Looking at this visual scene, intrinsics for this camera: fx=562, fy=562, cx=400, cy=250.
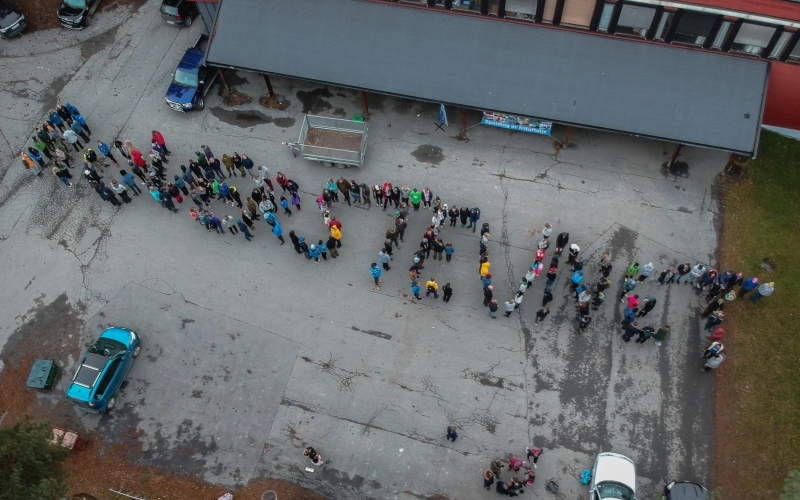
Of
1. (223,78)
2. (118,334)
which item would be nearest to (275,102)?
(223,78)

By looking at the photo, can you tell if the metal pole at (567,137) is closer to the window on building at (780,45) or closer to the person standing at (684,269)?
the person standing at (684,269)

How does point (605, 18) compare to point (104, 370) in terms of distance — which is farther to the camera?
point (605, 18)

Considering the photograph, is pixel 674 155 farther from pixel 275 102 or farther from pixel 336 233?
pixel 275 102

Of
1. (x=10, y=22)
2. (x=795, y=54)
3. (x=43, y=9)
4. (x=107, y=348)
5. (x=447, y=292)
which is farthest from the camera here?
(x=43, y=9)

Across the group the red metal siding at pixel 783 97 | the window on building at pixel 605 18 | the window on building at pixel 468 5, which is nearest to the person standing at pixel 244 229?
the window on building at pixel 468 5

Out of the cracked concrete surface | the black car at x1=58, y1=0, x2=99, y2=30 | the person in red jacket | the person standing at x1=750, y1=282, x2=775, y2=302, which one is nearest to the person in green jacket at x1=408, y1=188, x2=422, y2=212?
the cracked concrete surface

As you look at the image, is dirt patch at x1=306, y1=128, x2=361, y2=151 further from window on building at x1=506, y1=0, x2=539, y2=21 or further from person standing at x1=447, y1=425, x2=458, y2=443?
person standing at x1=447, y1=425, x2=458, y2=443
